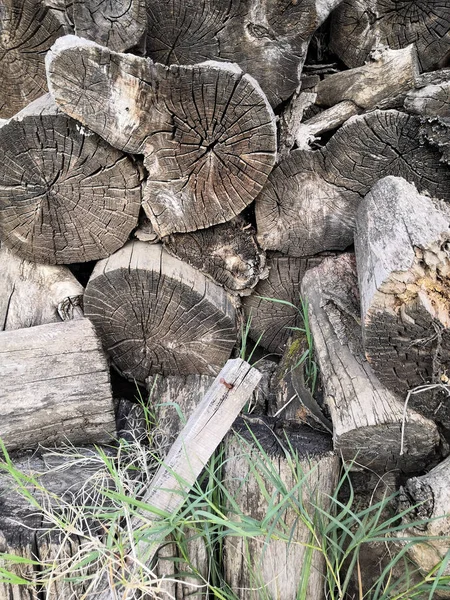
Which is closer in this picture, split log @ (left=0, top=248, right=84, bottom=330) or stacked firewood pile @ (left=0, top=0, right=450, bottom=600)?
stacked firewood pile @ (left=0, top=0, right=450, bottom=600)

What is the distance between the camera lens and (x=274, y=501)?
1838mm

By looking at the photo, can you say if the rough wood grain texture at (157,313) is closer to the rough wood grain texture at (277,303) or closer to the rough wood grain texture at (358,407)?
the rough wood grain texture at (277,303)

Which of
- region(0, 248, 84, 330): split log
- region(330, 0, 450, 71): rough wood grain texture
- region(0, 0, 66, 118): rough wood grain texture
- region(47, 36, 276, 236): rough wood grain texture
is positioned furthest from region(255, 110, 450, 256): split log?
region(0, 0, 66, 118): rough wood grain texture

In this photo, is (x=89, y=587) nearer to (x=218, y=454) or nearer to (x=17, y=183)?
(x=218, y=454)

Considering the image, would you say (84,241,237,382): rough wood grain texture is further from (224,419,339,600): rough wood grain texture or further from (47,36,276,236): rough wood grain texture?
(224,419,339,600): rough wood grain texture

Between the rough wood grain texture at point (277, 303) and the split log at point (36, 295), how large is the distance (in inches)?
32.2

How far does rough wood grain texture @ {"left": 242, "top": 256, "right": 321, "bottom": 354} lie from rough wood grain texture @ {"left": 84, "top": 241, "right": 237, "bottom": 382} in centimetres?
17

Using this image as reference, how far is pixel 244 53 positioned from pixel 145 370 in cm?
148

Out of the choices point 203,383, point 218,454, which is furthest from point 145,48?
point 218,454

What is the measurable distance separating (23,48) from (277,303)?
63.3 inches

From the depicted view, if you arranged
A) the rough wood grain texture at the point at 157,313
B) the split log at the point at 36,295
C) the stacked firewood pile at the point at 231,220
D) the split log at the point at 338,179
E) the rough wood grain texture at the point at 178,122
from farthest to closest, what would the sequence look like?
the split log at the point at 36,295 < the rough wood grain texture at the point at 157,313 < the split log at the point at 338,179 < the rough wood grain texture at the point at 178,122 < the stacked firewood pile at the point at 231,220

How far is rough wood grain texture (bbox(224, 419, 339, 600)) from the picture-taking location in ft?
5.93

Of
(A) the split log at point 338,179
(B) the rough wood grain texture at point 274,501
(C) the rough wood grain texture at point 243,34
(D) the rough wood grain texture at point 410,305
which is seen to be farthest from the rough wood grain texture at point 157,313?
(C) the rough wood grain texture at point 243,34

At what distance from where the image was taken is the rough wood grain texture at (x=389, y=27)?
2600 mm
